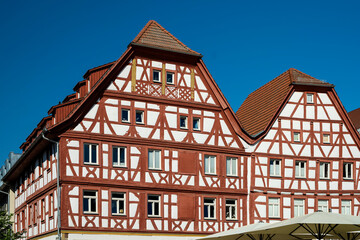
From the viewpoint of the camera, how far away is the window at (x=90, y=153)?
32875mm

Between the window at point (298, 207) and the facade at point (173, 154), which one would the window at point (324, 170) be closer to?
the facade at point (173, 154)

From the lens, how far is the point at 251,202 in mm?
36906

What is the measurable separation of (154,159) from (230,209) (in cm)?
548

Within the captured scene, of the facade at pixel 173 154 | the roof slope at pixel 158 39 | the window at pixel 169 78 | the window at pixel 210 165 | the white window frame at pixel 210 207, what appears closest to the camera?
the facade at pixel 173 154

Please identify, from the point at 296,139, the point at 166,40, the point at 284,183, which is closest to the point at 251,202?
the point at 284,183

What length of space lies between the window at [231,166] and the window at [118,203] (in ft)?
22.1

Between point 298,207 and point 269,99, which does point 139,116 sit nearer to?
point 269,99

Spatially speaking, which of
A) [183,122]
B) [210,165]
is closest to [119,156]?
[183,122]

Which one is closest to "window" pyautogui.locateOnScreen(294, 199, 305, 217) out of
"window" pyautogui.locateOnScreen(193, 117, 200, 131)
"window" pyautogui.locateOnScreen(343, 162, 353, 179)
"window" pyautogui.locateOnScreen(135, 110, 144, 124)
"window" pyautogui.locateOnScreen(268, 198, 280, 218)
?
"window" pyautogui.locateOnScreen(268, 198, 280, 218)

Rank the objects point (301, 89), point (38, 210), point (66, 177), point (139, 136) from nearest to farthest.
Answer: point (66, 177) < point (139, 136) < point (38, 210) < point (301, 89)

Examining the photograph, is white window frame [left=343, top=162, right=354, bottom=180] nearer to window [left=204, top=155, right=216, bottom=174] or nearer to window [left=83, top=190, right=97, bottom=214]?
window [left=204, top=155, right=216, bottom=174]

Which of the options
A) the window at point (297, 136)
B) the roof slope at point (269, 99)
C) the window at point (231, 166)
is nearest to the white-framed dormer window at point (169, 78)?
the window at point (231, 166)

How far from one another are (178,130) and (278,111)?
6.69 meters

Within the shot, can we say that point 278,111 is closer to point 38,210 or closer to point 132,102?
point 132,102
